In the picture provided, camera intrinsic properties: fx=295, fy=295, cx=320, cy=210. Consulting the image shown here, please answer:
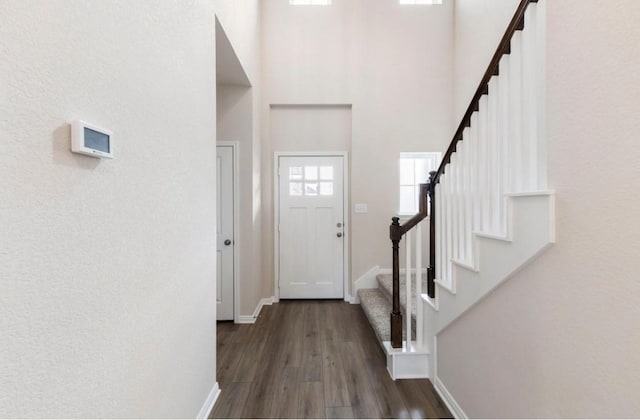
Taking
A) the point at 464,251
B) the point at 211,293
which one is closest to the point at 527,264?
the point at 464,251

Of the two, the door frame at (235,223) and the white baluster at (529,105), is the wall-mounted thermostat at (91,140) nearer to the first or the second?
the white baluster at (529,105)

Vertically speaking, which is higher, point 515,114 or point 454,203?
point 515,114

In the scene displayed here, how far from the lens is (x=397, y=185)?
151 inches

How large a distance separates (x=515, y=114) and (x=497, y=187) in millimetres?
332

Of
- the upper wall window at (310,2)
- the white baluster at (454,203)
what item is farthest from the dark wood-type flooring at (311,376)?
the upper wall window at (310,2)

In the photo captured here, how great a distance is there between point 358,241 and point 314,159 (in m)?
1.21

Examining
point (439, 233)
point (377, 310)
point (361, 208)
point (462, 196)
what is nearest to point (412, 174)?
point (361, 208)

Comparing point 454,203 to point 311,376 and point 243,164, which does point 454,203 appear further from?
point 243,164

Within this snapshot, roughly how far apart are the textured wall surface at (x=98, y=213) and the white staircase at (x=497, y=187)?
150cm

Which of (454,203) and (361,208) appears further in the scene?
(361,208)

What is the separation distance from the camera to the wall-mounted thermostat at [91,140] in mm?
787

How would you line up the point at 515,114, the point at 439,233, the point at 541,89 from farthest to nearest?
the point at 439,233 < the point at 515,114 < the point at 541,89

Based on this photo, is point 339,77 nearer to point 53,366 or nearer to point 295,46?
point 295,46

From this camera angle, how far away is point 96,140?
868 millimetres
